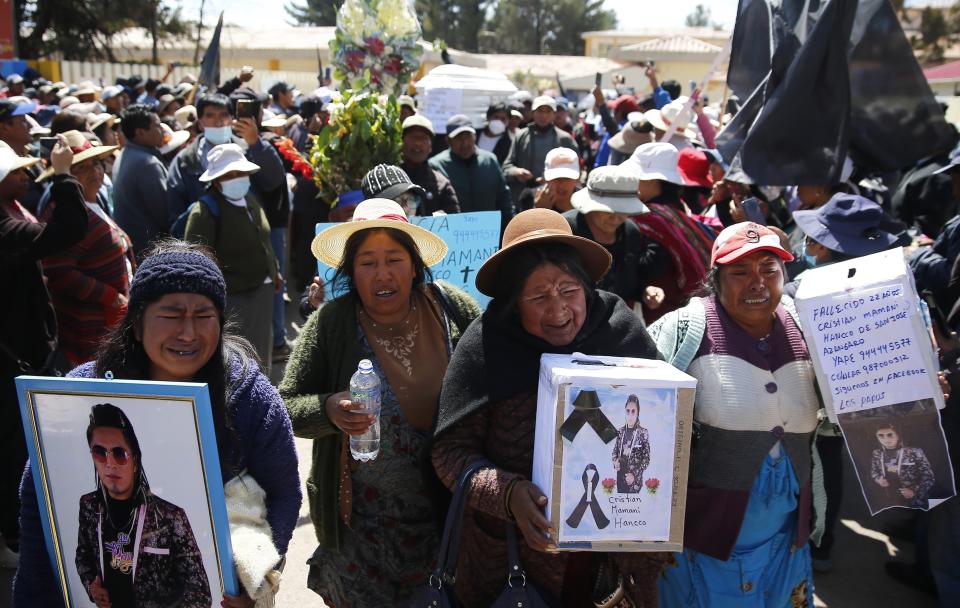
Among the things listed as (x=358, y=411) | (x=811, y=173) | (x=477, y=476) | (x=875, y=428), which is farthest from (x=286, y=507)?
(x=811, y=173)

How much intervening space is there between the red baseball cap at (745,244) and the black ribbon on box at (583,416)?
90 centimetres

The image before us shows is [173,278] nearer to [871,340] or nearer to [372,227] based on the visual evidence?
[372,227]

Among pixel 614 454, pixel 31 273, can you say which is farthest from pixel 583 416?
pixel 31 273

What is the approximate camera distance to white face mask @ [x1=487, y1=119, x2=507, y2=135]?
1043cm

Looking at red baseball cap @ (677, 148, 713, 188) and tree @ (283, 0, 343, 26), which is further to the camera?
tree @ (283, 0, 343, 26)

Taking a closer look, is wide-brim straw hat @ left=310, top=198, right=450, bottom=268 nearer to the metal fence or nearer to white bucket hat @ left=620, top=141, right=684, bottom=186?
white bucket hat @ left=620, top=141, right=684, bottom=186

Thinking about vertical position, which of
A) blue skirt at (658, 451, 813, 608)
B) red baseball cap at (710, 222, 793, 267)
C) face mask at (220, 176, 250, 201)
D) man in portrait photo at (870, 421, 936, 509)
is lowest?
blue skirt at (658, 451, 813, 608)

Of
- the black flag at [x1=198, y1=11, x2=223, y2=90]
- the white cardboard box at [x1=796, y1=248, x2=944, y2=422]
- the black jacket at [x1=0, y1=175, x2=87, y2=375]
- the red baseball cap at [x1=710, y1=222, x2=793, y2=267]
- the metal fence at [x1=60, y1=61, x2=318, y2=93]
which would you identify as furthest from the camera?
the metal fence at [x1=60, y1=61, x2=318, y2=93]

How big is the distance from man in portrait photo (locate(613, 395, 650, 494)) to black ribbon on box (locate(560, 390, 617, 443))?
0.23 ft

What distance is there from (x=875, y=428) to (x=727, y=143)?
10.2 feet

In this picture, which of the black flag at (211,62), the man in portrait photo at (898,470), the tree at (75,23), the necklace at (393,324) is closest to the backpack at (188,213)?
the necklace at (393,324)

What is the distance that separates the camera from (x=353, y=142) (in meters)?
4.72

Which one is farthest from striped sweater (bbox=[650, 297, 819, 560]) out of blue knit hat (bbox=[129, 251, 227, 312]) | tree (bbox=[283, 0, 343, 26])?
tree (bbox=[283, 0, 343, 26])

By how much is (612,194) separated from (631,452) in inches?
99.9
